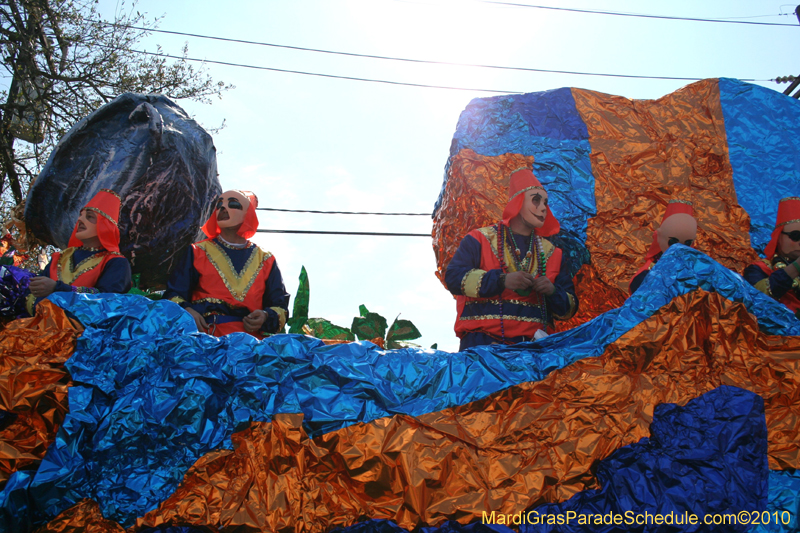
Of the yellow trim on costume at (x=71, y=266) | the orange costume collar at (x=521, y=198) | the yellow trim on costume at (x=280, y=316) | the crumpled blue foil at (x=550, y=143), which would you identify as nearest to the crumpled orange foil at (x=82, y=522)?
the yellow trim on costume at (x=280, y=316)

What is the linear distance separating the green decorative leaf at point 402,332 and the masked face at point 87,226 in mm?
1709

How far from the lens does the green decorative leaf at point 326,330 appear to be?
3.70 m

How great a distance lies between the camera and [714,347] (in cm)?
193

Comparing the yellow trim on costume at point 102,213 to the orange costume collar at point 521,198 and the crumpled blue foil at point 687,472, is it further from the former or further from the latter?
the crumpled blue foil at point 687,472

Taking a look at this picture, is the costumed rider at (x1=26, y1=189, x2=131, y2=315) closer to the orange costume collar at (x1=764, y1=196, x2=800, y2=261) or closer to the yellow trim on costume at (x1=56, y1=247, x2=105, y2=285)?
the yellow trim on costume at (x1=56, y1=247, x2=105, y2=285)

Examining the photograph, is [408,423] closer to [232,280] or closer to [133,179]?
[232,280]

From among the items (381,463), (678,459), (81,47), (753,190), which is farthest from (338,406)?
(81,47)

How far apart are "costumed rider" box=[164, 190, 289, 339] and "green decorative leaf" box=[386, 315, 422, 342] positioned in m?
0.79

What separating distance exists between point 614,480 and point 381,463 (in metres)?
0.73

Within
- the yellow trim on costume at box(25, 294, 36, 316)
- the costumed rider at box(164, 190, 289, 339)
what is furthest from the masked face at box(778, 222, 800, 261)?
the yellow trim on costume at box(25, 294, 36, 316)

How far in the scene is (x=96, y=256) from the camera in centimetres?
283

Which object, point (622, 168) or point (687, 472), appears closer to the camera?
point (687, 472)

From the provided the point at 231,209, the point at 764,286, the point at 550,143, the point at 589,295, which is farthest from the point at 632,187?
the point at 231,209

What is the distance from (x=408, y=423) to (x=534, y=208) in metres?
1.60
